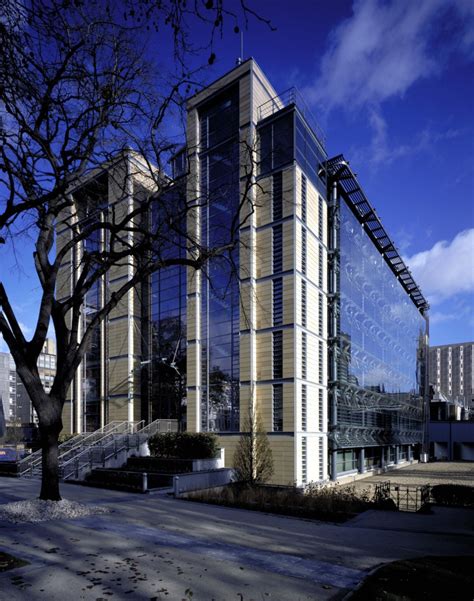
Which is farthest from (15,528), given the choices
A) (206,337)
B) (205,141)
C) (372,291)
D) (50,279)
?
(372,291)

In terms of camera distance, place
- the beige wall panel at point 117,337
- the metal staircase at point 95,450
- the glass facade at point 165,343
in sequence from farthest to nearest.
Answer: the beige wall panel at point 117,337, the glass facade at point 165,343, the metal staircase at point 95,450

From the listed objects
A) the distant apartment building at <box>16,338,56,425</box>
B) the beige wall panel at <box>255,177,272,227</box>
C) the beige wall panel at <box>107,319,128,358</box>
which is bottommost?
the distant apartment building at <box>16,338,56,425</box>

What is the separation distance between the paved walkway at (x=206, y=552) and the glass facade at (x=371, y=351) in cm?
1837

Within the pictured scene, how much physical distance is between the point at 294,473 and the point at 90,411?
61.0ft

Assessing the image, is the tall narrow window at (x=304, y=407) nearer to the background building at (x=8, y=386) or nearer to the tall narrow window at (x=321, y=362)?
the tall narrow window at (x=321, y=362)

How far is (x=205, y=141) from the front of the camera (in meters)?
31.3

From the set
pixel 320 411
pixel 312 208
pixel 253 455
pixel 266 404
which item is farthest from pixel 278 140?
pixel 253 455

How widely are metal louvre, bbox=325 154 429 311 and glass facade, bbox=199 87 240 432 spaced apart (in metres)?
6.89

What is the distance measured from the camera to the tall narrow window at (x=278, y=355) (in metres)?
26.0

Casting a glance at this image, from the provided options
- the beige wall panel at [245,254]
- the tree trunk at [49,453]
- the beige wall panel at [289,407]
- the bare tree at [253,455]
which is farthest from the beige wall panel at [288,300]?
the tree trunk at [49,453]

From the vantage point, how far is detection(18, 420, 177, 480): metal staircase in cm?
2331

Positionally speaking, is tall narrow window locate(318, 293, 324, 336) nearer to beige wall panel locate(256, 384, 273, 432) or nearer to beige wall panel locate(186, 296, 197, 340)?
beige wall panel locate(256, 384, 273, 432)

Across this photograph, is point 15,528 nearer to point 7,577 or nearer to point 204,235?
point 7,577

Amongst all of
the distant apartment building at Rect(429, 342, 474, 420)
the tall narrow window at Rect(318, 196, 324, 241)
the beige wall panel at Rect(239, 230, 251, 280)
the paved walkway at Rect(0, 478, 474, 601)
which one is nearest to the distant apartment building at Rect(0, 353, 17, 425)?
the beige wall panel at Rect(239, 230, 251, 280)
